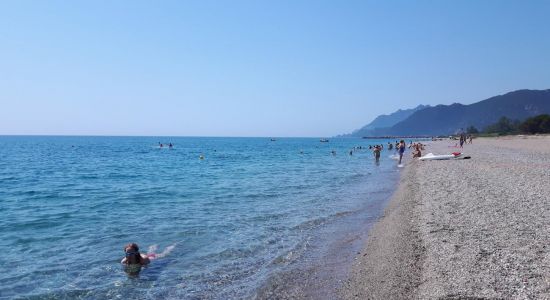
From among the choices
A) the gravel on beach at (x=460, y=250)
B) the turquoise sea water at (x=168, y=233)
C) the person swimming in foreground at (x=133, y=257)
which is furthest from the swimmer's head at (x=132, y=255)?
the gravel on beach at (x=460, y=250)

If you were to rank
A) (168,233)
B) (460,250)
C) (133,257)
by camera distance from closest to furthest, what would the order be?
(460,250)
(133,257)
(168,233)

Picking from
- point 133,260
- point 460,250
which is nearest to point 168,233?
point 133,260

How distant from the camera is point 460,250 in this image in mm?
7641

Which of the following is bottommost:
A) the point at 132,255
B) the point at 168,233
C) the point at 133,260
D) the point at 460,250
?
the point at 168,233

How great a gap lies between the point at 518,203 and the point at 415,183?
24.9 feet

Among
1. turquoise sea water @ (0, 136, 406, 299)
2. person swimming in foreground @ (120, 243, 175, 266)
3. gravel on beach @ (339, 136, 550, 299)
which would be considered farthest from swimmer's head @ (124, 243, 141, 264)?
gravel on beach @ (339, 136, 550, 299)

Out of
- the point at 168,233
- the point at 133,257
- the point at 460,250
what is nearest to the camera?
the point at 460,250

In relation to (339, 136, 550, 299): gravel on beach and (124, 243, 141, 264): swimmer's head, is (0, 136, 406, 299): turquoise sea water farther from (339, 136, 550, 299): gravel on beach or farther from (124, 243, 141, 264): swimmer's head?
(339, 136, 550, 299): gravel on beach

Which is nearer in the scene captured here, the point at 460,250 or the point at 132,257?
the point at 460,250

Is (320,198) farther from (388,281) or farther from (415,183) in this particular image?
(388,281)

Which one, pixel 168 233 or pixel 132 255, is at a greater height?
pixel 132 255

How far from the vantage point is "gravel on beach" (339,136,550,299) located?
236 inches

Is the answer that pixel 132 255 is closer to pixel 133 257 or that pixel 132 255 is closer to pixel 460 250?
pixel 133 257

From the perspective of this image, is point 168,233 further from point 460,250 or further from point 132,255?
point 460,250
